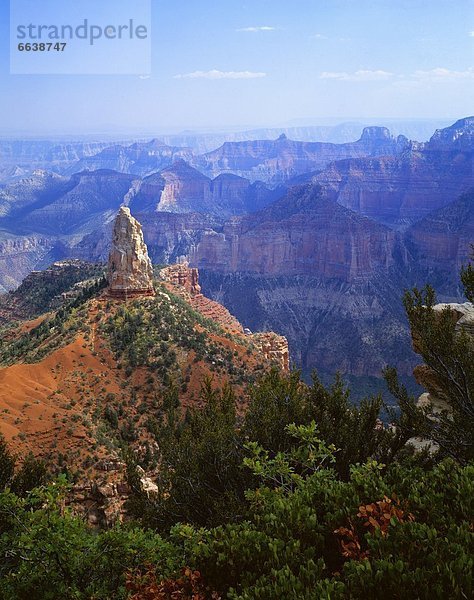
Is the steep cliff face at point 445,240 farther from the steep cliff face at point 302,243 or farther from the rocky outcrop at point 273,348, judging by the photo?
the rocky outcrop at point 273,348

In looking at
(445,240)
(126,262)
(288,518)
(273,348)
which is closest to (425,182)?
(445,240)

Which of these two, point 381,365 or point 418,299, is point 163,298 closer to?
point 418,299

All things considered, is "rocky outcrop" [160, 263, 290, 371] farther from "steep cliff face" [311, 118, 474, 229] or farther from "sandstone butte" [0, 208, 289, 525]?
"steep cliff face" [311, 118, 474, 229]

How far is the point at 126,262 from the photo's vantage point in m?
46.8

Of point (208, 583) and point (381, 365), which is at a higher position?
point (208, 583)

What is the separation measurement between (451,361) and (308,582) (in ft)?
29.6

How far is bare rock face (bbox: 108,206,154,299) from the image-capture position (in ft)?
154

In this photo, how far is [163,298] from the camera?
49375mm

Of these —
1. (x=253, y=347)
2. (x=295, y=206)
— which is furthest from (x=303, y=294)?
(x=253, y=347)

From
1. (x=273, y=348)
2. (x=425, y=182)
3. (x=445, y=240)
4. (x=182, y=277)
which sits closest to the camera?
(x=273, y=348)

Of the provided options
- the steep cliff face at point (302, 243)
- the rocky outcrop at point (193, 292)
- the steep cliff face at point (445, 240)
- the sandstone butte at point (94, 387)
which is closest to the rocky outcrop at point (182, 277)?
the rocky outcrop at point (193, 292)

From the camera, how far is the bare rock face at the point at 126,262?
4691cm

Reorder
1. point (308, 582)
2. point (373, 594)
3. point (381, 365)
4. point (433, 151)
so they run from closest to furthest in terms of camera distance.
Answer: point (373, 594), point (308, 582), point (381, 365), point (433, 151)

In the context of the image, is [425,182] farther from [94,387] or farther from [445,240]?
[94,387]
